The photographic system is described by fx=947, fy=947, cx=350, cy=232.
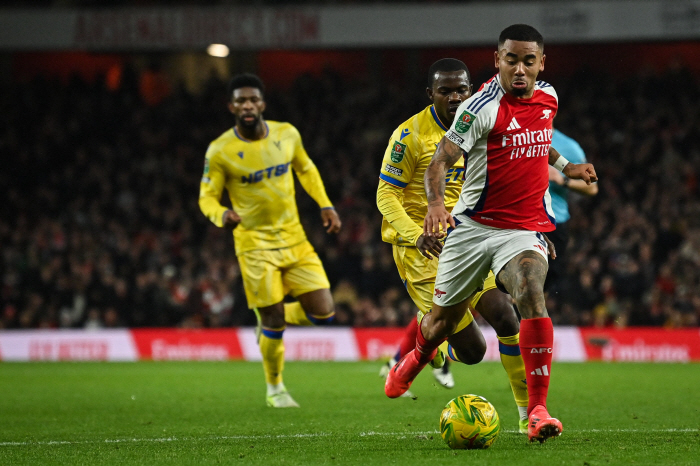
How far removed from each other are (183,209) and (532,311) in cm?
1609

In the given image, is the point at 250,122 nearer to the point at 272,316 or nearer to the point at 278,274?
the point at 278,274

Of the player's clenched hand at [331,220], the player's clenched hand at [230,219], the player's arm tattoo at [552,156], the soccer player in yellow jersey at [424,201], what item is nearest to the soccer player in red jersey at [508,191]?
the player's arm tattoo at [552,156]

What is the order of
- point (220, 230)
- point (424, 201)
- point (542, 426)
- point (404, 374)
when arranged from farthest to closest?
1. point (220, 230)
2. point (424, 201)
3. point (404, 374)
4. point (542, 426)

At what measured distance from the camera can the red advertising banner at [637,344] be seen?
15359 millimetres

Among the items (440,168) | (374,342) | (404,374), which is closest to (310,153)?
(374,342)

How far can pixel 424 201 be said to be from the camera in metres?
6.74

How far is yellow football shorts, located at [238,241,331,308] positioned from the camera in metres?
8.12

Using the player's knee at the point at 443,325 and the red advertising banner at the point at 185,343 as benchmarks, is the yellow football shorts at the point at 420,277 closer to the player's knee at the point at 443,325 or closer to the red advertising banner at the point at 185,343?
the player's knee at the point at 443,325

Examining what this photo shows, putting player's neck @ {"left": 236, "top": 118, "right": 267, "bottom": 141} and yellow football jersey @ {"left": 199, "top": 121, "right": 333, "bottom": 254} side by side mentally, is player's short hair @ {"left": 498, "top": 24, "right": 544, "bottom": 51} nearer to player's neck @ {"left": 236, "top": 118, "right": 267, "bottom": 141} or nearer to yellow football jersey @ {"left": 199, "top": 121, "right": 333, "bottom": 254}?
yellow football jersey @ {"left": 199, "top": 121, "right": 333, "bottom": 254}

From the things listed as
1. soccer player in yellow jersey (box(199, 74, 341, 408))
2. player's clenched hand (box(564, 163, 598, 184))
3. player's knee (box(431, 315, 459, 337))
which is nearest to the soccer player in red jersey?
player's clenched hand (box(564, 163, 598, 184))

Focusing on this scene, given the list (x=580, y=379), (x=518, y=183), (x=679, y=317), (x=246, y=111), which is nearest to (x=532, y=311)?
(x=518, y=183)

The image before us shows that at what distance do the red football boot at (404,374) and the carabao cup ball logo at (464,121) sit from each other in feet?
5.65

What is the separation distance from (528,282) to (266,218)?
12.3ft

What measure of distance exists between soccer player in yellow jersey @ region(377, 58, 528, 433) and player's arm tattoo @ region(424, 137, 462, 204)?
3.48 feet
